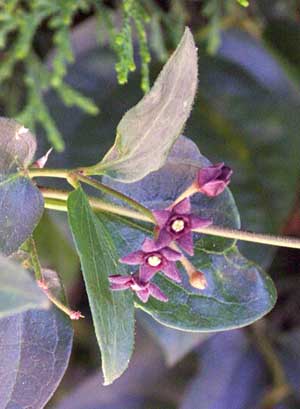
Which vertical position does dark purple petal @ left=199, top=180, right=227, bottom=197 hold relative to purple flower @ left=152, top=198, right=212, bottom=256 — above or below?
above

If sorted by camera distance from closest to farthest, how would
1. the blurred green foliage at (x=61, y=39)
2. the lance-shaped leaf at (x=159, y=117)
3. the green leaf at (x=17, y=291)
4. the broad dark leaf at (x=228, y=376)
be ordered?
the green leaf at (x=17, y=291) → the lance-shaped leaf at (x=159, y=117) → the blurred green foliage at (x=61, y=39) → the broad dark leaf at (x=228, y=376)

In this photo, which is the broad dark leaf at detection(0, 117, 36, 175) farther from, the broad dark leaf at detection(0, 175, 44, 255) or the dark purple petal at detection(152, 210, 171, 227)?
the dark purple petal at detection(152, 210, 171, 227)

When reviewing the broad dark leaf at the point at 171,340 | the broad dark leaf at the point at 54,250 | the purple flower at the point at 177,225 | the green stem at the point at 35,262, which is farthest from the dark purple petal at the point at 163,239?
the broad dark leaf at the point at 54,250

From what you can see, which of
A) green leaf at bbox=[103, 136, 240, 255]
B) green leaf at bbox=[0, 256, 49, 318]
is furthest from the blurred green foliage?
green leaf at bbox=[0, 256, 49, 318]

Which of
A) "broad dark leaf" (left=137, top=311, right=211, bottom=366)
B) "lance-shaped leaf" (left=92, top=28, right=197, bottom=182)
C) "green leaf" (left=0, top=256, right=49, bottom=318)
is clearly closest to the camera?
"green leaf" (left=0, top=256, right=49, bottom=318)

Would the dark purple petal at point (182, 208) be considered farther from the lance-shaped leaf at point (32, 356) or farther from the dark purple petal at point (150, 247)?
the lance-shaped leaf at point (32, 356)

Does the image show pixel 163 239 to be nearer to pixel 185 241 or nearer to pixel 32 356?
pixel 185 241
